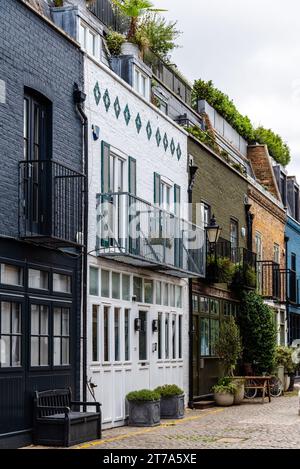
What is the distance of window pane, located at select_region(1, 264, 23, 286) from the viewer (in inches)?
536

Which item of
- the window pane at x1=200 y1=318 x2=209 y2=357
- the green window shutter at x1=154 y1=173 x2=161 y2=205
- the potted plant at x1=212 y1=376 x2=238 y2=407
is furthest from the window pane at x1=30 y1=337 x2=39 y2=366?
the window pane at x1=200 y1=318 x2=209 y2=357

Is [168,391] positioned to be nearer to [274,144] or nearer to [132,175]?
[132,175]

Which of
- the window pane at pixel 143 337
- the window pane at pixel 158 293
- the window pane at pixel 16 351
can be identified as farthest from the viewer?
the window pane at pixel 158 293

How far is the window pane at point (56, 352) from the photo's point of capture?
15.2m

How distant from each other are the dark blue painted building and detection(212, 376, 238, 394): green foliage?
819cm

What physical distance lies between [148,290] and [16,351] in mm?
→ 6471

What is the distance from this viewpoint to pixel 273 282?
30828mm

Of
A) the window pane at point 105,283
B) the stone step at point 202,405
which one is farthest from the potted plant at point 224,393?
the window pane at point 105,283

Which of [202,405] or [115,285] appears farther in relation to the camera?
[202,405]

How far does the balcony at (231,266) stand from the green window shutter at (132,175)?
16.6 ft

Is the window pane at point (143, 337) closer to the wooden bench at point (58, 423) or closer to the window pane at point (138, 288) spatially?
the window pane at point (138, 288)

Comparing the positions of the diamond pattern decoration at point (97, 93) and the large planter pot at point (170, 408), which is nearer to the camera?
the diamond pattern decoration at point (97, 93)

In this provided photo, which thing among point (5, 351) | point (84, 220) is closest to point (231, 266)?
point (84, 220)

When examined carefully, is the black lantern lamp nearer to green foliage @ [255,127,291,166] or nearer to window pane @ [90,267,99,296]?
window pane @ [90,267,99,296]
